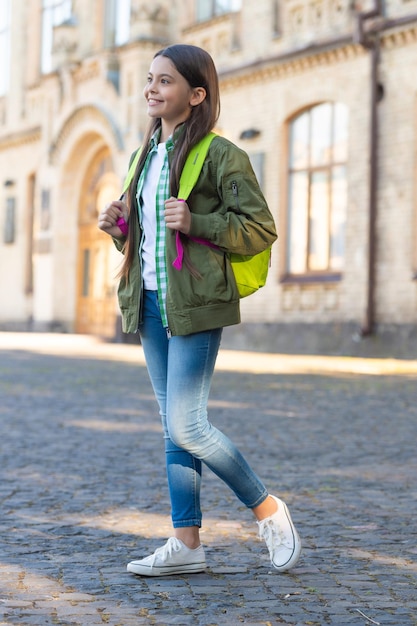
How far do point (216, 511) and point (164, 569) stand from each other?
148cm

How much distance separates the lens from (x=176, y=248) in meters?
4.16

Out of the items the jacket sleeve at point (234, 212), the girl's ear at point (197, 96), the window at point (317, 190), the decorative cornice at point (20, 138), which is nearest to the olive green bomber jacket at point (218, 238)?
the jacket sleeve at point (234, 212)

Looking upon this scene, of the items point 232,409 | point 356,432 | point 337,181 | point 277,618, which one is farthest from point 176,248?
point 337,181

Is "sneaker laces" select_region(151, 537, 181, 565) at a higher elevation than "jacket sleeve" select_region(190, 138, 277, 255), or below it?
below

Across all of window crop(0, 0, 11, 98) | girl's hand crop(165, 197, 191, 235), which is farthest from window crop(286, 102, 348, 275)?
girl's hand crop(165, 197, 191, 235)

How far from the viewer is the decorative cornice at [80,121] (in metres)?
27.9

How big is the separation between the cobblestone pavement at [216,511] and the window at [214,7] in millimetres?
14507

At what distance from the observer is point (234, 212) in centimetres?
418

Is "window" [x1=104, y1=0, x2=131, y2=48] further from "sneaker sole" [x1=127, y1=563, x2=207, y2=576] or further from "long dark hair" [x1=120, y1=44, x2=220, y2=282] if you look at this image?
"sneaker sole" [x1=127, y1=563, x2=207, y2=576]

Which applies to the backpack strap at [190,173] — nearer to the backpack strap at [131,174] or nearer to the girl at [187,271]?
the girl at [187,271]

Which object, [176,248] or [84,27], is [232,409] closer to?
[176,248]

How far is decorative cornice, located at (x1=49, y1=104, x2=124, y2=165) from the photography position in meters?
27.9

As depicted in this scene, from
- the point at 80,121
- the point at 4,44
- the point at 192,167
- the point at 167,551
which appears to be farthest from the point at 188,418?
the point at 4,44

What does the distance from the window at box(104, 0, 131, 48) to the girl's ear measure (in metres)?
24.6
